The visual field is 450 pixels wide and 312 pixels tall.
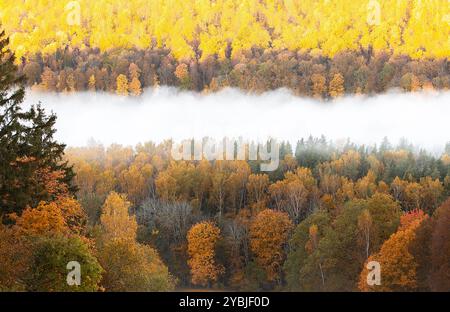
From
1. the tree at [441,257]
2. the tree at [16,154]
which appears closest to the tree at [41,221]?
the tree at [16,154]

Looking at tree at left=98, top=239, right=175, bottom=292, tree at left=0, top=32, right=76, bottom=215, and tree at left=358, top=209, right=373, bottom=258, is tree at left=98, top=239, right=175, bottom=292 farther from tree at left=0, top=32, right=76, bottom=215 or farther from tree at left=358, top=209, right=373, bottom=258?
tree at left=358, top=209, right=373, bottom=258

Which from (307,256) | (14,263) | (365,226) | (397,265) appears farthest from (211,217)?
(14,263)

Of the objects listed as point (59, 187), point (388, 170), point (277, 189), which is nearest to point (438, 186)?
point (388, 170)

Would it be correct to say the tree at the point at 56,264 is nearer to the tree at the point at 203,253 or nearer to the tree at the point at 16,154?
the tree at the point at 16,154

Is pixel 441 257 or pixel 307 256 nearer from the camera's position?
pixel 441 257

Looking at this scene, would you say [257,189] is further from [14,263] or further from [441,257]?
[14,263]

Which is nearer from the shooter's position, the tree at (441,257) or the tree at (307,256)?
the tree at (441,257)

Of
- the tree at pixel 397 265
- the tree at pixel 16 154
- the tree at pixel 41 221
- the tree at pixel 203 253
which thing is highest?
the tree at pixel 16 154
